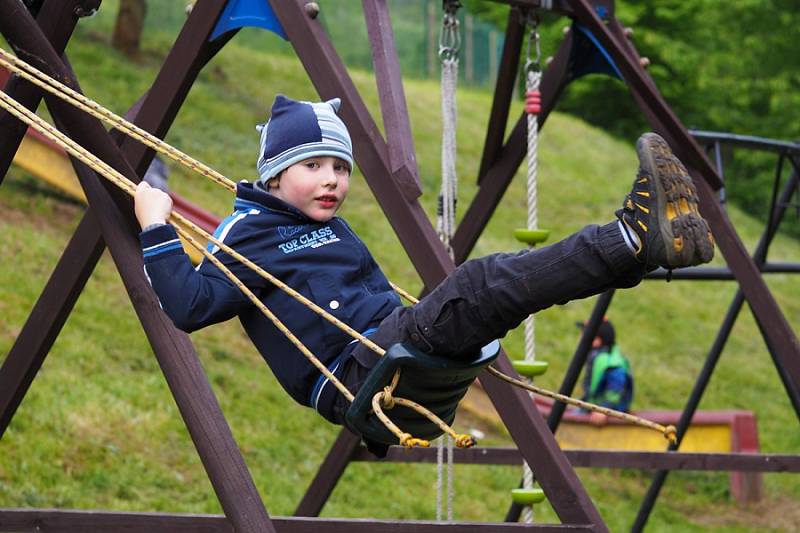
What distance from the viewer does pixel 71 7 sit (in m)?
4.60

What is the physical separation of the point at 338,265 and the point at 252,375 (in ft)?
24.7

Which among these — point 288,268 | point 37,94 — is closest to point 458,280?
point 288,268

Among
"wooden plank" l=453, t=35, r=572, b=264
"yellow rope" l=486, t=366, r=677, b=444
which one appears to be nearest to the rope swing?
"yellow rope" l=486, t=366, r=677, b=444

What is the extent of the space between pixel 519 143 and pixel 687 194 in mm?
3040

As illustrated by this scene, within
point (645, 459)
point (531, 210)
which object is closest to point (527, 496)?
point (531, 210)

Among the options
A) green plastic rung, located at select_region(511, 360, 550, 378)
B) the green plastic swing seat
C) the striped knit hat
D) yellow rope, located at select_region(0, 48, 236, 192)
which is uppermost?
the striped knit hat

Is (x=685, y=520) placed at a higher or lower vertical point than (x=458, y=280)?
lower

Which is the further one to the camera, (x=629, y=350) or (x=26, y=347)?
(x=629, y=350)

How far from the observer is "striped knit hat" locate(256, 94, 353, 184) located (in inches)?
156

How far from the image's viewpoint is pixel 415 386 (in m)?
3.62

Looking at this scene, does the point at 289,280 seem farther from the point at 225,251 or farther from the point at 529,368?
the point at 529,368

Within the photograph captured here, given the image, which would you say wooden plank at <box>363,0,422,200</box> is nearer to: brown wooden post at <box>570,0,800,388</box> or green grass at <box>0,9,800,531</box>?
brown wooden post at <box>570,0,800,388</box>

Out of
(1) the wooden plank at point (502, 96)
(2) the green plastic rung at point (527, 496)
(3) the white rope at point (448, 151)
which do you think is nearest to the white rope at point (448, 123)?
(3) the white rope at point (448, 151)

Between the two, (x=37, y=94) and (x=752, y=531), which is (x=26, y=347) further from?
(x=752, y=531)
